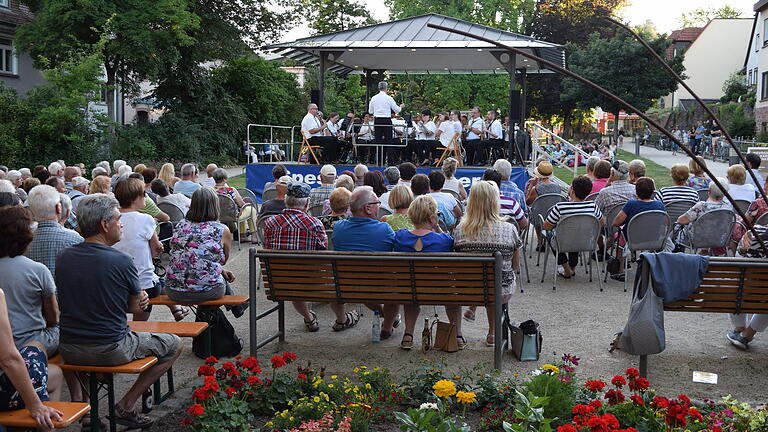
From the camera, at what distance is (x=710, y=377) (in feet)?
17.9

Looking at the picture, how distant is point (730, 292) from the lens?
5543mm

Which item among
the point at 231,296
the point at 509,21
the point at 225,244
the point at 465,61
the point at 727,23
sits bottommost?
the point at 231,296

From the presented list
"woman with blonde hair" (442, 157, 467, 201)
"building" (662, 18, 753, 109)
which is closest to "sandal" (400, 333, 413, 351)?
"woman with blonde hair" (442, 157, 467, 201)

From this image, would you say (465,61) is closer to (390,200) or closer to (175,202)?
(175,202)

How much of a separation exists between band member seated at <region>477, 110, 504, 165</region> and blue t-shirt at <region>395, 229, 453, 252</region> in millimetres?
11468

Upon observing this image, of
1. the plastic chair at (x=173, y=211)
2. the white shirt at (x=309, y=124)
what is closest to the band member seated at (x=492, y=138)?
the white shirt at (x=309, y=124)

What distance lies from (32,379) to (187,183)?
707 centimetres

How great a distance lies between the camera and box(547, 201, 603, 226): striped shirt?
8734 mm

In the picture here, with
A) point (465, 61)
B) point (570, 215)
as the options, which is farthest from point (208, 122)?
point (570, 215)

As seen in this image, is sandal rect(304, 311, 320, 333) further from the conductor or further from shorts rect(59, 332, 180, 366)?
the conductor

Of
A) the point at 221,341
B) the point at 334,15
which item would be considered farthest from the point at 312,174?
the point at 334,15

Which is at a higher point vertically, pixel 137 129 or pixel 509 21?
pixel 509 21

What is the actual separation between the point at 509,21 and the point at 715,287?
137 ft

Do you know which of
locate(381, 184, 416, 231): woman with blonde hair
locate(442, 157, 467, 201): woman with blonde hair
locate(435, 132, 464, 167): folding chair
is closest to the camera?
locate(381, 184, 416, 231): woman with blonde hair
